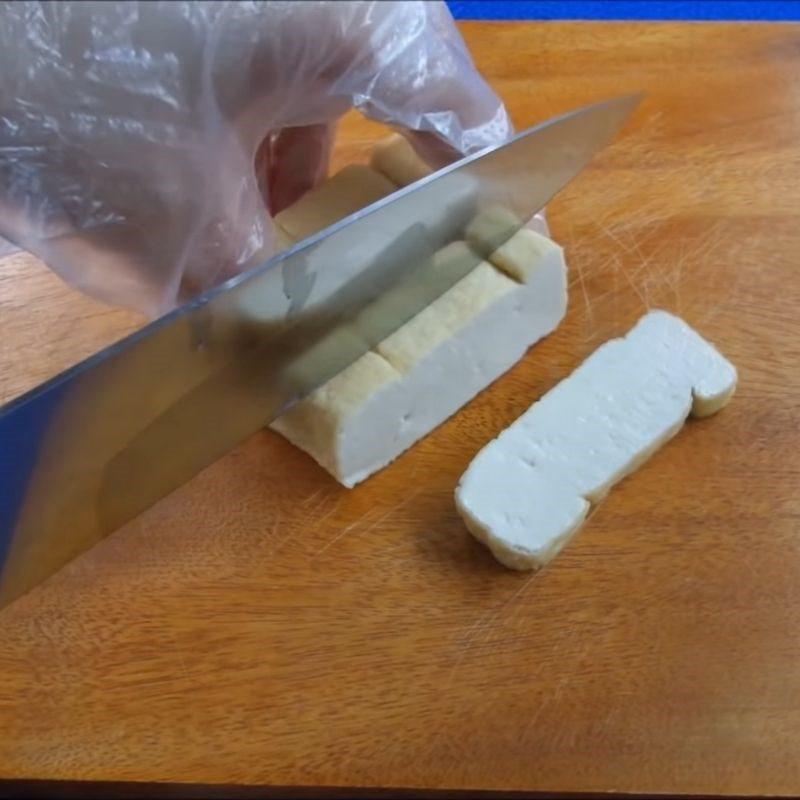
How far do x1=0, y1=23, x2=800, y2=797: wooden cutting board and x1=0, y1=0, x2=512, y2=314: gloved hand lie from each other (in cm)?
26

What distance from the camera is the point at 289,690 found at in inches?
49.1

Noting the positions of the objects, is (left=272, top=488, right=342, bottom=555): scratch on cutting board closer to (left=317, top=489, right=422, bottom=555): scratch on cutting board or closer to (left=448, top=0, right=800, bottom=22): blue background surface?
(left=317, top=489, right=422, bottom=555): scratch on cutting board

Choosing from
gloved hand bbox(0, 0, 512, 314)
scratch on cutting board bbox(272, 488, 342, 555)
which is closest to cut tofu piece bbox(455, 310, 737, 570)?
scratch on cutting board bbox(272, 488, 342, 555)

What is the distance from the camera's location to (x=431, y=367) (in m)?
1.41

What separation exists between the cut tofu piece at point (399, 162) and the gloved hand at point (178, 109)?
0.20ft

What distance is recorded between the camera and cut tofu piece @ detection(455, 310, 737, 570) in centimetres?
131

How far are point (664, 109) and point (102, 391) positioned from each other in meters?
1.10

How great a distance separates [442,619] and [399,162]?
67cm

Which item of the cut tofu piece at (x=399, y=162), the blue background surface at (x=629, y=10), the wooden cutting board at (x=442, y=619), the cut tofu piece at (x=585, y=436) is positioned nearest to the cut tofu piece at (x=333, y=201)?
the cut tofu piece at (x=399, y=162)

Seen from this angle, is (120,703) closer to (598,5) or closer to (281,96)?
(281,96)

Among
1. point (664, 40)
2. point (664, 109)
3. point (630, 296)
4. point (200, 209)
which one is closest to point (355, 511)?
point (200, 209)

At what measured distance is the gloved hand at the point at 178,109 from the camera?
1166 mm

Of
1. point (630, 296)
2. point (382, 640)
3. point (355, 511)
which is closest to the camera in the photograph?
point (382, 640)

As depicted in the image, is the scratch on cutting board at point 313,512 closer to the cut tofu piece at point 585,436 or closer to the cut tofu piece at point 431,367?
the cut tofu piece at point 431,367
